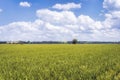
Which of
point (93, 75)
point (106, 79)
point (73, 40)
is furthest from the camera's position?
point (73, 40)

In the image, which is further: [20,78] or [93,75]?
[93,75]

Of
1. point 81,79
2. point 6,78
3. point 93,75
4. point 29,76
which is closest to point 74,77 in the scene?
point 81,79

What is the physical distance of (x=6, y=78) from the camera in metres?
10.9

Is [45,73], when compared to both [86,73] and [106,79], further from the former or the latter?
[106,79]

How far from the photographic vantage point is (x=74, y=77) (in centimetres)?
1102

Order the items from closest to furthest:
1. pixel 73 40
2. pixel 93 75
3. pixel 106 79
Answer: pixel 106 79, pixel 93 75, pixel 73 40

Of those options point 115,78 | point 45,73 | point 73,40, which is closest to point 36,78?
point 45,73

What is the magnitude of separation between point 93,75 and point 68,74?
1168mm

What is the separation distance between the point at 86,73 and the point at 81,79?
1523mm

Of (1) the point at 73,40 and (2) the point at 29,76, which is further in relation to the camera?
(1) the point at 73,40

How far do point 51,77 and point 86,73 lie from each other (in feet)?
6.68

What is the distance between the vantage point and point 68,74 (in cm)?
1188

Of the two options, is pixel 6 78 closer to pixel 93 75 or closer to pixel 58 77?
pixel 58 77

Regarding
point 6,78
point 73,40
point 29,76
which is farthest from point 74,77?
point 73,40
